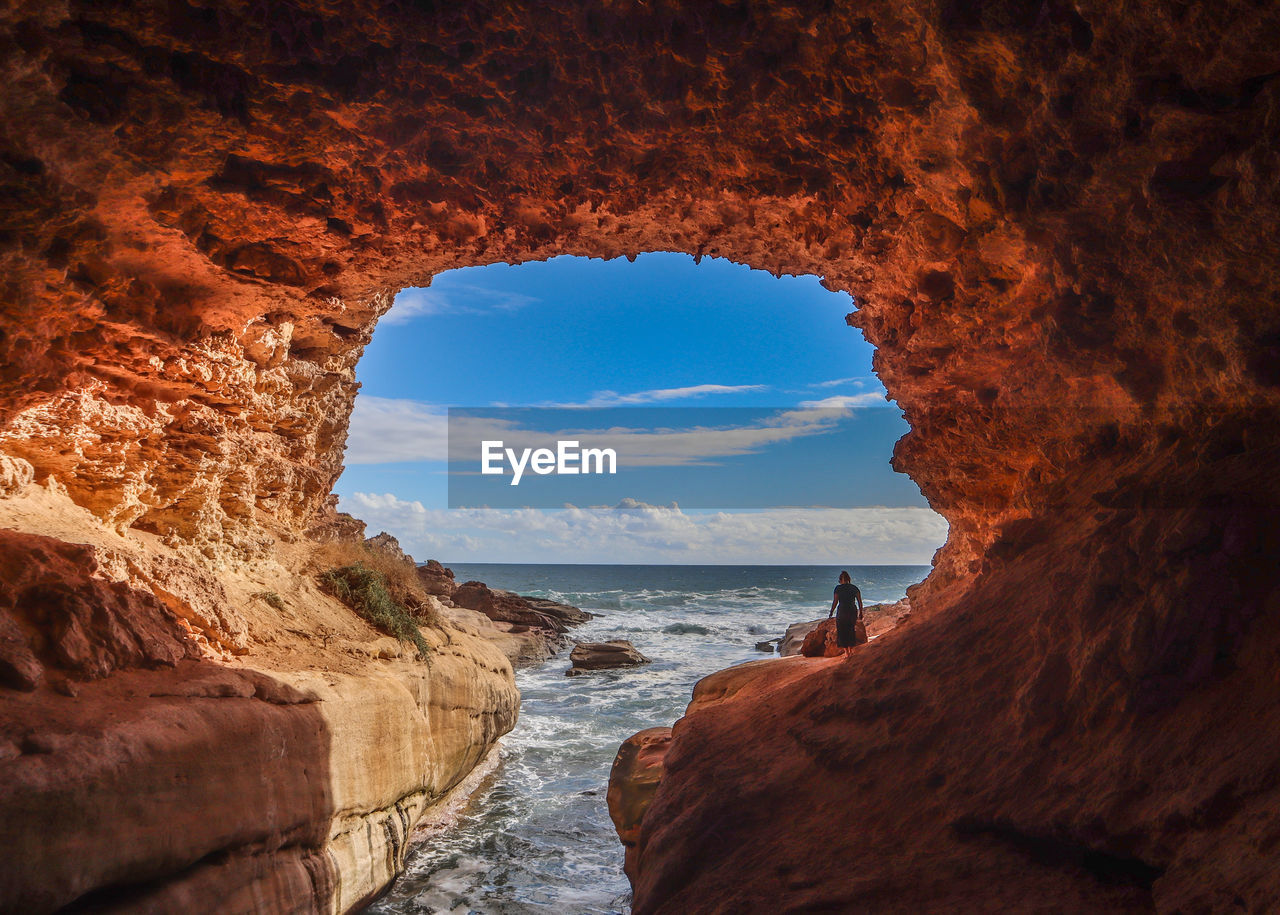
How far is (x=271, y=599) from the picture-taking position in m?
7.57

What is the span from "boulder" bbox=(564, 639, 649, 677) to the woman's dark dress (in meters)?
12.6

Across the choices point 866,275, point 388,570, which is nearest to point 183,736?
point 388,570

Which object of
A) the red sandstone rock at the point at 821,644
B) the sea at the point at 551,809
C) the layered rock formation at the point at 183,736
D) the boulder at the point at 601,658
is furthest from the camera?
the boulder at the point at 601,658

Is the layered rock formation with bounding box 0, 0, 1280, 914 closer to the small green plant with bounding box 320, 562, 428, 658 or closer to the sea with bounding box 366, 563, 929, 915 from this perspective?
the sea with bounding box 366, 563, 929, 915

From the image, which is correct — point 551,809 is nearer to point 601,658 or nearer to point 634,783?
point 634,783

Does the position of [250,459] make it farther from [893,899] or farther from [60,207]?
[893,899]

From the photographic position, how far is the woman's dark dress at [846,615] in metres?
8.82

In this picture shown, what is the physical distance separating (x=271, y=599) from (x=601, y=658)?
14.7m

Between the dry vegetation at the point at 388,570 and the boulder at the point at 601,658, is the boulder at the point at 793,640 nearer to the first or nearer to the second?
the boulder at the point at 601,658

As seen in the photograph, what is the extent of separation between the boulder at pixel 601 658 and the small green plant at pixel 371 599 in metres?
11.7

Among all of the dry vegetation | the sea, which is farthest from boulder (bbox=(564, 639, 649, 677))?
the dry vegetation

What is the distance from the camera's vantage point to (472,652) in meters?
10.5

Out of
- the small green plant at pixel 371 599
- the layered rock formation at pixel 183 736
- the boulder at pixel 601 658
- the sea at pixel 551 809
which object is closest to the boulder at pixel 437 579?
the sea at pixel 551 809

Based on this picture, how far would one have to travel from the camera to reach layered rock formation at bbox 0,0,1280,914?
3039 mm
